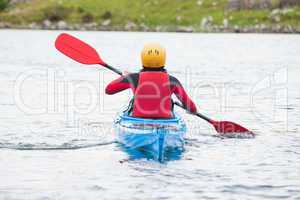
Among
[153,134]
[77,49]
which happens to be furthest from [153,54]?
[77,49]

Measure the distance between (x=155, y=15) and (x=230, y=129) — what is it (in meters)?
117

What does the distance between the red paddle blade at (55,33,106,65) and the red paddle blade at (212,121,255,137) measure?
3856mm

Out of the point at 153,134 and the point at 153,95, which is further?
the point at 153,95

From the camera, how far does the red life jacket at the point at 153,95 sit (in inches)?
712

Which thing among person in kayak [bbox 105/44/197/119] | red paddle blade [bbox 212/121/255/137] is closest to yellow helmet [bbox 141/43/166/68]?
person in kayak [bbox 105/44/197/119]

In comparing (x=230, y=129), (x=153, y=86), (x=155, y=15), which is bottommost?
(x=230, y=129)

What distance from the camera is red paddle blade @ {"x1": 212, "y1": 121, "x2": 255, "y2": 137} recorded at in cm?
2141

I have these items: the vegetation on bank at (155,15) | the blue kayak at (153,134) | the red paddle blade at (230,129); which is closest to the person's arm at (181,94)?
the blue kayak at (153,134)

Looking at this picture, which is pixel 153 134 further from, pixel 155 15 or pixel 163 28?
pixel 155 15

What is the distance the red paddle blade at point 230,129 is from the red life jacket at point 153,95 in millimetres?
3402

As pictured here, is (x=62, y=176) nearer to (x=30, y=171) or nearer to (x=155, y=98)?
(x=30, y=171)

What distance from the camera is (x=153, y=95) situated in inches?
711

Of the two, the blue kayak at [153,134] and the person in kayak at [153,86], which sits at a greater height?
the person in kayak at [153,86]

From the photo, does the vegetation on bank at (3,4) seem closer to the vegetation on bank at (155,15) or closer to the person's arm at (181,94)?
the vegetation on bank at (155,15)
